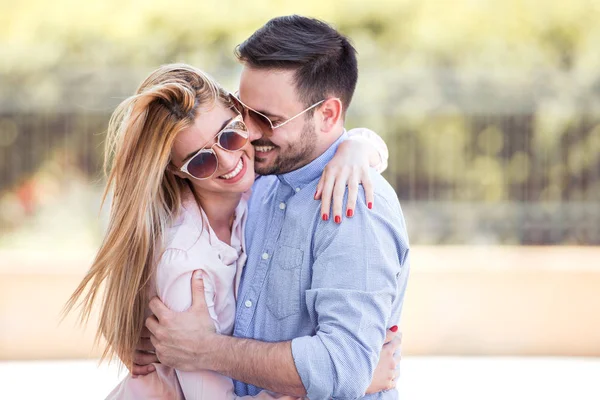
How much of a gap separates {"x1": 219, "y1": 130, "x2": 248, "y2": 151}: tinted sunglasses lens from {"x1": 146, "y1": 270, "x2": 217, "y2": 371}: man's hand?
0.40m

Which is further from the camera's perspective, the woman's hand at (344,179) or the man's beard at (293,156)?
the man's beard at (293,156)

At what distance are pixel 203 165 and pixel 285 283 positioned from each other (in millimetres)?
458

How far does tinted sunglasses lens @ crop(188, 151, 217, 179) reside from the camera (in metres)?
2.78

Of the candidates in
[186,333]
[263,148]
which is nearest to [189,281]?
[186,333]

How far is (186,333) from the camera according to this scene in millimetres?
2699

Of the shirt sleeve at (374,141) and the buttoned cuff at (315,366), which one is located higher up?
the shirt sleeve at (374,141)

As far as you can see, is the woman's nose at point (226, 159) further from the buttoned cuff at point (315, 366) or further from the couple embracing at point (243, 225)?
the buttoned cuff at point (315, 366)

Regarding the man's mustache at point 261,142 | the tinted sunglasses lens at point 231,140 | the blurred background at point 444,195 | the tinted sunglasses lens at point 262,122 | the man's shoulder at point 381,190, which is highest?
the tinted sunglasses lens at point 262,122

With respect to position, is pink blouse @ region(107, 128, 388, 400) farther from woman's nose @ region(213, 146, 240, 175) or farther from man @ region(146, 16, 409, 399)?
woman's nose @ region(213, 146, 240, 175)

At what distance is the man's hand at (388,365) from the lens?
9.00 ft

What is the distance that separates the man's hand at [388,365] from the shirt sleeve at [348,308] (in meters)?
0.23

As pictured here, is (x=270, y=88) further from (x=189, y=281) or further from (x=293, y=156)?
(x=189, y=281)

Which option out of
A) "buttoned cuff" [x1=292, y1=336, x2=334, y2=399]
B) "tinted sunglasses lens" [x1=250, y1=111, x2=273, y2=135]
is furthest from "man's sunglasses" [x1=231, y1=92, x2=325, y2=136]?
"buttoned cuff" [x1=292, y1=336, x2=334, y2=399]

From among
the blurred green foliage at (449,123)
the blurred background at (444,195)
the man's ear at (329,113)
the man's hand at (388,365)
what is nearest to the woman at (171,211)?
the man's ear at (329,113)
